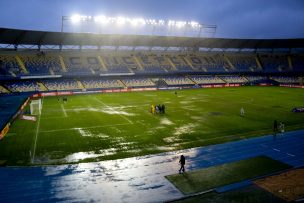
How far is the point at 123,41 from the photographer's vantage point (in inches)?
2739

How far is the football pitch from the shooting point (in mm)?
21047

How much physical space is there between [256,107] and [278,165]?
23960 millimetres

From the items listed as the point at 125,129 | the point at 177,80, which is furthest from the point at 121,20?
the point at 125,129

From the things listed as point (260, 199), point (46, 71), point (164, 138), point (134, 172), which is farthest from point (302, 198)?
point (46, 71)

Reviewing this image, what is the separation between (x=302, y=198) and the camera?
13188mm

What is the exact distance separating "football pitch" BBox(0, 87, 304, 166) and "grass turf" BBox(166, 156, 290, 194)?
16.3 feet

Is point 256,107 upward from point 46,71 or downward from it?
downward

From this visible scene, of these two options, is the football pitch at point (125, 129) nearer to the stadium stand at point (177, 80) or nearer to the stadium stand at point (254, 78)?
the stadium stand at point (177, 80)

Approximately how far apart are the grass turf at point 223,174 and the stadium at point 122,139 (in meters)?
0.06

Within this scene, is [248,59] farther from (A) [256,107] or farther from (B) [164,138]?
(B) [164,138]

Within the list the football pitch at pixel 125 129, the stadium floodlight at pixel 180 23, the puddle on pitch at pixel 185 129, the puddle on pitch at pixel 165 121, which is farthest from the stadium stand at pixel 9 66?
the puddle on pitch at pixel 185 129

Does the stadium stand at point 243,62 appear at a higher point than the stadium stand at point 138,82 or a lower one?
higher

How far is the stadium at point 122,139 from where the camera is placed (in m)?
14.8

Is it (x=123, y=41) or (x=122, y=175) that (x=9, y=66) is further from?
(x=122, y=175)
